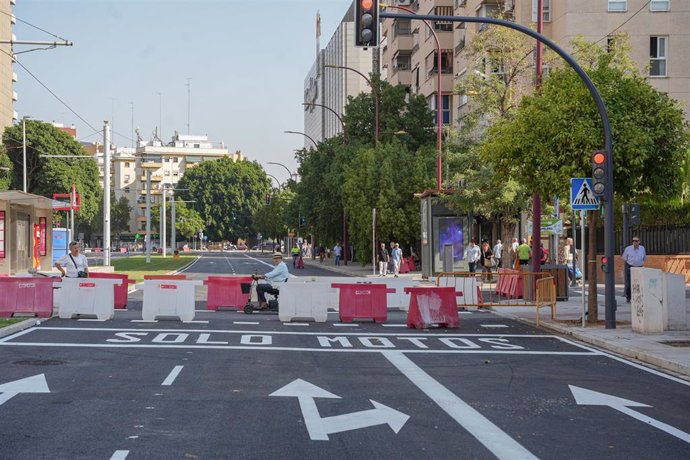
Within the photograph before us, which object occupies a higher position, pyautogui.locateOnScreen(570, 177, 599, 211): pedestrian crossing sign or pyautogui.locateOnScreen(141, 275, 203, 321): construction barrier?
pyautogui.locateOnScreen(570, 177, 599, 211): pedestrian crossing sign

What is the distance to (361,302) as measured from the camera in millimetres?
21422

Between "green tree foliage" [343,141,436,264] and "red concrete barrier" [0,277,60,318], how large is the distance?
32.4 meters

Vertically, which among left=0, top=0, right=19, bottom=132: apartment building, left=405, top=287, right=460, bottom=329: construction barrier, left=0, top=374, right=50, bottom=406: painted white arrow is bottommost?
left=0, top=374, right=50, bottom=406: painted white arrow

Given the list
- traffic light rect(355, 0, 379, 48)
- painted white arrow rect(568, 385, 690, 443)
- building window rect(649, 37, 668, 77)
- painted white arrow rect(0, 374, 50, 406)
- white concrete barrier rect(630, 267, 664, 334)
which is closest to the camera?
painted white arrow rect(568, 385, 690, 443)

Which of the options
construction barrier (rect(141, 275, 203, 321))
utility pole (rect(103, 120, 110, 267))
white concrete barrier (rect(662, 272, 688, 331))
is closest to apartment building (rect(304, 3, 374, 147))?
utility pole (rect(103, 120, 110, 267))

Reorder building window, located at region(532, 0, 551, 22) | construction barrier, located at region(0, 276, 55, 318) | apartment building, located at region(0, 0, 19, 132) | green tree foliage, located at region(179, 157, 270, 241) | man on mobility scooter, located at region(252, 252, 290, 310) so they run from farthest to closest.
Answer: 1. green tree foliage, located at region(179, 157, 270, 241)
2. apartment building, located at region(0, 0, 19, 132)
3. building window, located at region(532, 0, 551, 22)
4. man on mobility scooter, located at region(252, 252, 290, 310)
5. construction barrier, located at region(0, 276, 55, 318)

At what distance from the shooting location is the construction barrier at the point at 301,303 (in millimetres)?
21234

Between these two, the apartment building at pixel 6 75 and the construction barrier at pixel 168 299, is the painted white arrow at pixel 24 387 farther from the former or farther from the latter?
the apartment building at pixel 6 75

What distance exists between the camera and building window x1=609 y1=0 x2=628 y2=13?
45969 mm

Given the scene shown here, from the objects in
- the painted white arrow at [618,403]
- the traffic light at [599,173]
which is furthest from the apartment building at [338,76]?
the painted white arrow at [618,403]

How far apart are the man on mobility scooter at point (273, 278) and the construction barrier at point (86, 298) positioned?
358 cm

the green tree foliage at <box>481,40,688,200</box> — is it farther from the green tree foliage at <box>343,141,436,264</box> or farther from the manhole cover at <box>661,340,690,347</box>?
the green tree foliage at <box>343,141,436,264</box>

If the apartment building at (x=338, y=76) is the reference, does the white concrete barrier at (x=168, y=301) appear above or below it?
below

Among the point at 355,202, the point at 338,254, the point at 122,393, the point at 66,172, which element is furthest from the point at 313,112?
the point at 122,393
